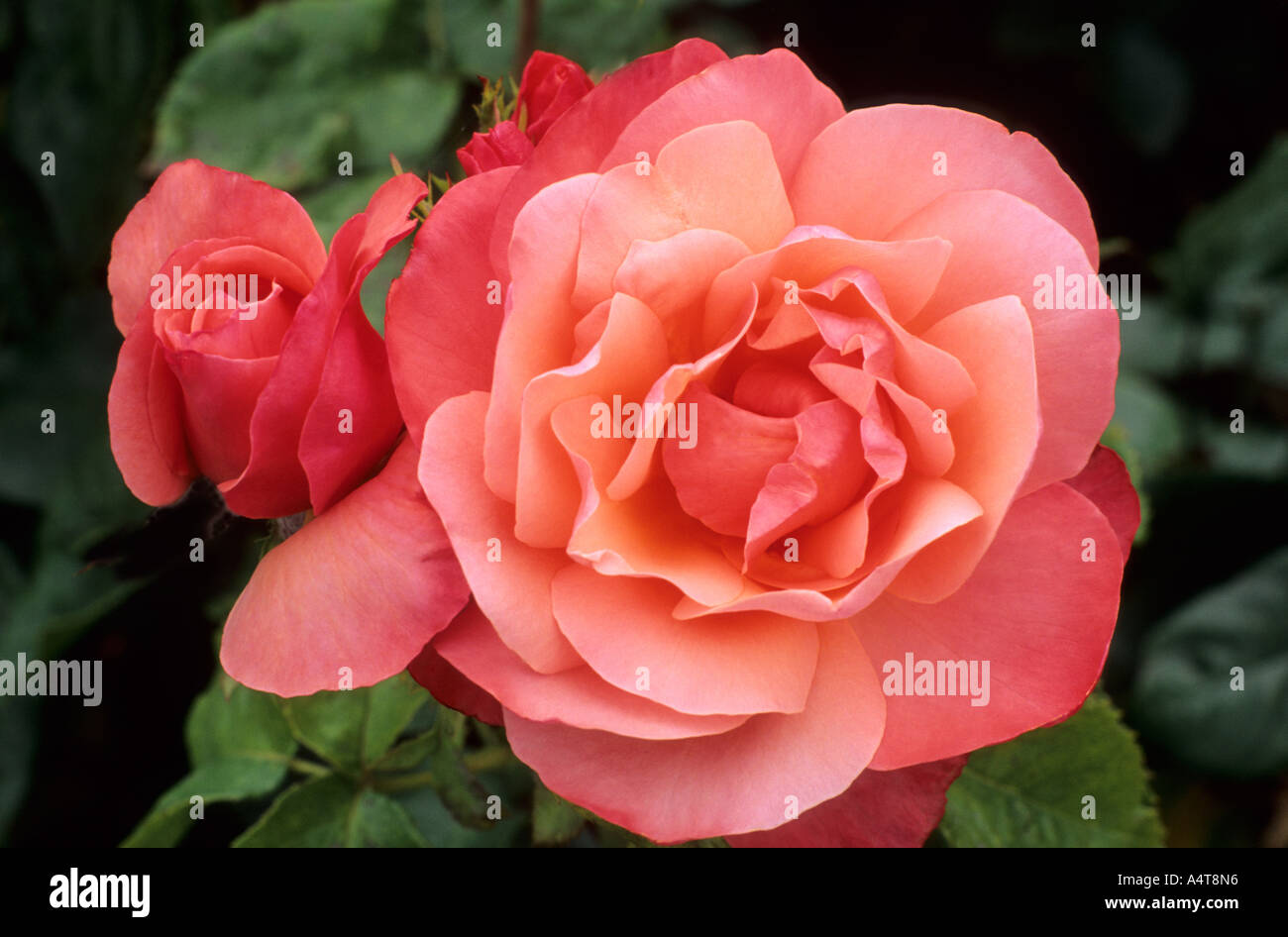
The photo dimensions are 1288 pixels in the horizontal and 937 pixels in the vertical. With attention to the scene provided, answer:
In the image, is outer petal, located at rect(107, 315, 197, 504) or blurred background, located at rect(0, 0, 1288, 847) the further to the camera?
blurred background, located at rect(0, 0, 1288, 847)

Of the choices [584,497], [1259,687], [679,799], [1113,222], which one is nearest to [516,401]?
[584,497]

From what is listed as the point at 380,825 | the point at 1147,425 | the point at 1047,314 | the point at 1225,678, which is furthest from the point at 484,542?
the point at 1147,425

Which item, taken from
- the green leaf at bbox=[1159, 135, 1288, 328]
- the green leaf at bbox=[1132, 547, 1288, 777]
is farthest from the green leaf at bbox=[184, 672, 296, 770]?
the green leaf at bbox=[1159, 135, 1288, 328]

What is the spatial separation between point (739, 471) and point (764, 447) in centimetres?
2

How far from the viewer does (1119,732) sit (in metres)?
0.85

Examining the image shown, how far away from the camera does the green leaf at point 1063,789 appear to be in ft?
2.73

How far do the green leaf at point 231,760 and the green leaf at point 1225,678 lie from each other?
94 centimetres

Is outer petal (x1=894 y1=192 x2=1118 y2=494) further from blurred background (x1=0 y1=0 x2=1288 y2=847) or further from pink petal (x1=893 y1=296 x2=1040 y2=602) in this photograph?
blurred background (x1=0 y1=0 x2=1288 y2=847)

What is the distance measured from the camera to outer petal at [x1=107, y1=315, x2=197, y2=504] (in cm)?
53

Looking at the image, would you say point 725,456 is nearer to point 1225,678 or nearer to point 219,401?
point 219,401

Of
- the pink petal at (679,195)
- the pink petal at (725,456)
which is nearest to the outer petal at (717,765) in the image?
the pink petal at (725,456)

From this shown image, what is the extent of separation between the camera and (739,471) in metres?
0.54

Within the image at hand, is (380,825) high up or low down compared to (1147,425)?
down
